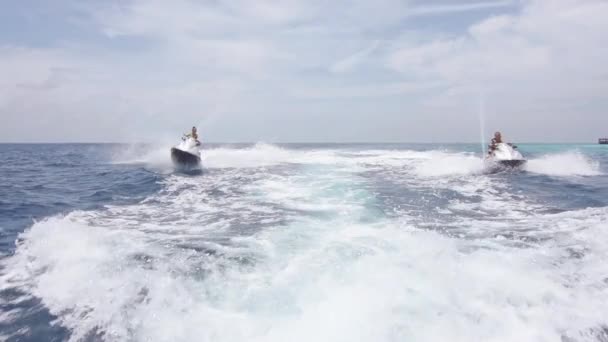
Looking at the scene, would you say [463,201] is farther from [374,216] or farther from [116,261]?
[116,261]

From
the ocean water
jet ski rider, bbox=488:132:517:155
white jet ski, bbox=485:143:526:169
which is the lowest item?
the ocean water

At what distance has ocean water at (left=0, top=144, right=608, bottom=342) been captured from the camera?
183 inches

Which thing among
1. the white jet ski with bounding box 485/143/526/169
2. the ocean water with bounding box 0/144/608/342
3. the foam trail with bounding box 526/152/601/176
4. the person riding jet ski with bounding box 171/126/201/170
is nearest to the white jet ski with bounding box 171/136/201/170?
the person riding jet ski with bounding box 171/126/201/170

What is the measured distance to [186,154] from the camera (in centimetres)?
2352

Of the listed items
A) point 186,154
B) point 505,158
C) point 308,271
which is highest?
point 186,154

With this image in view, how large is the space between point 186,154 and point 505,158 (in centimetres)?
1936

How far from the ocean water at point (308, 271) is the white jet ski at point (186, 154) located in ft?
38.0

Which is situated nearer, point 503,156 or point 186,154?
point 503,156

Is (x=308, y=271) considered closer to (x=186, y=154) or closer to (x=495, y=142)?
(x=186, y=154)

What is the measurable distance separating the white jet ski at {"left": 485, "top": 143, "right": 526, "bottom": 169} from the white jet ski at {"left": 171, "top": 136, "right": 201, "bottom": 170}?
18391 mm

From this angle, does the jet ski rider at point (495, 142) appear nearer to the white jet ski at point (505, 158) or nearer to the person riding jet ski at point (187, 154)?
the white jet ski at point (505, 158)

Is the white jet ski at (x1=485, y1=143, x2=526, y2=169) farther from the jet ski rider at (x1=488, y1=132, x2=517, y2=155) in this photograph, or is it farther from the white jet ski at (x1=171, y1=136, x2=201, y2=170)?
the white jet ski at (x1=171, y1=136, x2=201, y2=170)

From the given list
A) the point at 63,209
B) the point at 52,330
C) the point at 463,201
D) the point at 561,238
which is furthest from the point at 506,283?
the point at 63,209

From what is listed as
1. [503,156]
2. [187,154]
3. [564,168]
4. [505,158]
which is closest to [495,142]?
[503,156]
